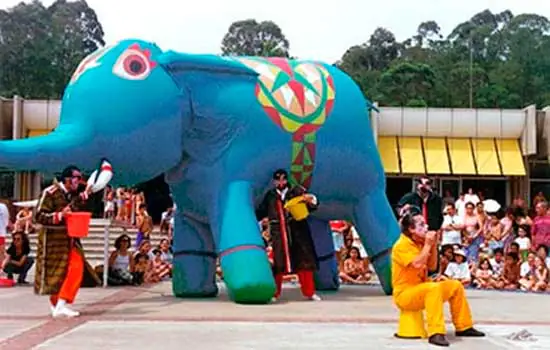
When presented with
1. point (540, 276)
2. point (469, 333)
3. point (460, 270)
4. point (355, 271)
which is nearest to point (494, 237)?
point (460, 270)

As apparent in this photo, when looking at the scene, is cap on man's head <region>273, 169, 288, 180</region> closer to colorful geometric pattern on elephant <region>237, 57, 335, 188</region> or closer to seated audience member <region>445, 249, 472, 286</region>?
colorful geometric pattern on elephant <region>237, 57, 335, 188</region>

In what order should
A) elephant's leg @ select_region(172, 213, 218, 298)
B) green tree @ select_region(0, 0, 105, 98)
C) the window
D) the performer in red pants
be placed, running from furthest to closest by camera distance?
green tree @ select_region(0, 0, 105, 98)
the window
elephant's leg @ select_region(172, 213, 218, 298)
the performer in red pants

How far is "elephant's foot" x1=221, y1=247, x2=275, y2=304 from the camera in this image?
9.98m

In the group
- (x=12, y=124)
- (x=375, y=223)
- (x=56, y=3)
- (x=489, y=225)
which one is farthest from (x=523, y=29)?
(x=375, y=223)

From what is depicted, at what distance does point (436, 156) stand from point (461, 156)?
752mm

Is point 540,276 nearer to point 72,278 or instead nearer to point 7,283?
point 72,278

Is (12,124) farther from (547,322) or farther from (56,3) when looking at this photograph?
(56,3)

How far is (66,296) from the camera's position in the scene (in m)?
9.04

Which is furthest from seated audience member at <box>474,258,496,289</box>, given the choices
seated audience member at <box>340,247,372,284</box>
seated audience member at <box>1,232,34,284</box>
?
seated audience member at <box>1,232,34,284</box>

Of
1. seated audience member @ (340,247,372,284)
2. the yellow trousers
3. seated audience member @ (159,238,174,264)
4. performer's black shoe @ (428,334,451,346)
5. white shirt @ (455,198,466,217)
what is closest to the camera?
performer's black shoe @ (428,334,451,346)

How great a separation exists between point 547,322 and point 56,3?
187 ft

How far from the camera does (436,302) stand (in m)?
7.41

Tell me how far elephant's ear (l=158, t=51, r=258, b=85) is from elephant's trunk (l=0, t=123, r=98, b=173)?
4.02 ft

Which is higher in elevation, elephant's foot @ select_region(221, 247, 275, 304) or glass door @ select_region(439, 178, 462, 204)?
glass door @ select_region(439, 178, 462, 204)
